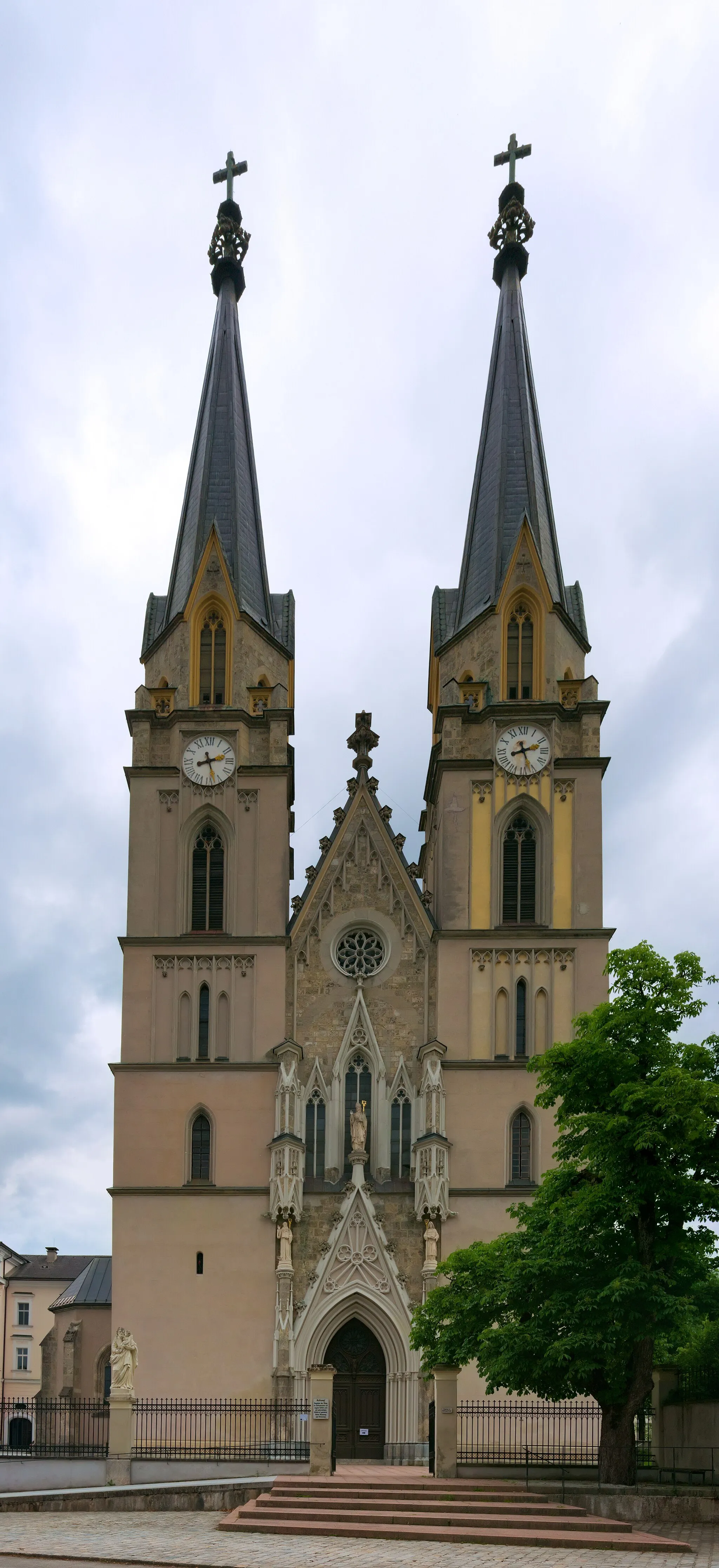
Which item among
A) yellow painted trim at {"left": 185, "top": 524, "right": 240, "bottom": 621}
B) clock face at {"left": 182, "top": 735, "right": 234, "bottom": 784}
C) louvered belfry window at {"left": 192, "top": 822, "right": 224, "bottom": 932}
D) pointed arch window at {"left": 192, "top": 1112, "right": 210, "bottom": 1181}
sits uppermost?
yellow painted trim at {"left": 185, "top": 524, "right": 240, "bottom": 621}

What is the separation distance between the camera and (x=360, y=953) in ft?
146

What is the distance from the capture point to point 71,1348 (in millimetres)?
48469

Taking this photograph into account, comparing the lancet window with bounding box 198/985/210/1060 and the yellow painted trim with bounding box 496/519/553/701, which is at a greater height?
the yellow painted trim with bounding box 496/519/553/701

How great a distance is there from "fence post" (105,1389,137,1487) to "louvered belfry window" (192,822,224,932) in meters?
13.8

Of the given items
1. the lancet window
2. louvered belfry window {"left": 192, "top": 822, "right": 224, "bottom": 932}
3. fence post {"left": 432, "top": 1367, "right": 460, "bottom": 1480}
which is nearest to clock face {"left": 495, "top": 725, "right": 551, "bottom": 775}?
louvered belfry window {"left": 192, "top": 822, "right": 224, "bottom": 932}

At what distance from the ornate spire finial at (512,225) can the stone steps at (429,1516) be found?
41405 mm

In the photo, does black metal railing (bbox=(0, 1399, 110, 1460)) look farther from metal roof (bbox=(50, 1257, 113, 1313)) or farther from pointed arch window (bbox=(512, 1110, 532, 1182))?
pointed arch window (bbox=(512, 1110, 532, 1182))

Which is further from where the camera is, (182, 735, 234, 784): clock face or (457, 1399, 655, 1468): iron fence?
(182, 735, 234, 784): clock face

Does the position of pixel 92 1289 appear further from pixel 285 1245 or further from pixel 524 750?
pixel 524 750

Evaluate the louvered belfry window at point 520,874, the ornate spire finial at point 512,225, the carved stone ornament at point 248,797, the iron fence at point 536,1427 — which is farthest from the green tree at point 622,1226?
the ornate spire finial at point 512,225

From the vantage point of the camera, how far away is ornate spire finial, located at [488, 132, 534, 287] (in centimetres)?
5734

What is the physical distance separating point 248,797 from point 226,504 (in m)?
9.99

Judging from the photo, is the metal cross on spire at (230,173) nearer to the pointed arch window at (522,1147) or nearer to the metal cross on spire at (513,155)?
the metal cross on spire at (513,155)

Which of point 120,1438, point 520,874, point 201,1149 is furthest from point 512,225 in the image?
point 120,1438
